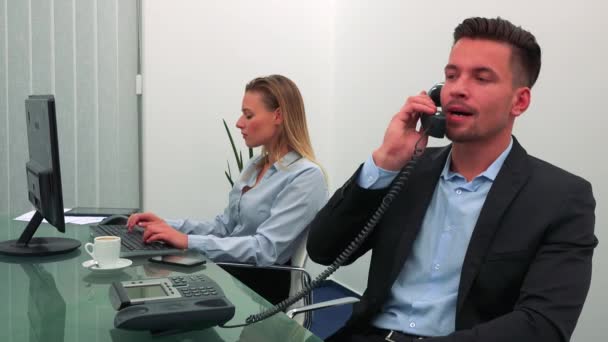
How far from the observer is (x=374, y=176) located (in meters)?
1.50

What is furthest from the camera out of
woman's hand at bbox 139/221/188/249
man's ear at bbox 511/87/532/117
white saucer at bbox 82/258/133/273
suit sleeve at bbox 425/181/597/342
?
woman's hand at bbox 139/221/188/249

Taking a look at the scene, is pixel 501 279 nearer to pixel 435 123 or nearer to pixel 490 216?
pixel 490 216

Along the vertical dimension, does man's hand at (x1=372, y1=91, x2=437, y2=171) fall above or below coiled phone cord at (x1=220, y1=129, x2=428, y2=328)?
above

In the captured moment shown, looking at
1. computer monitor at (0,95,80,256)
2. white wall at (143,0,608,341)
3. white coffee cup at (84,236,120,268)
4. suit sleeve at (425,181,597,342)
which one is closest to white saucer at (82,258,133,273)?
white coffee cup at (84,236,120,268)

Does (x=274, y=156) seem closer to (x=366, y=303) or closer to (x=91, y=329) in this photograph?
(x=366, y=303)

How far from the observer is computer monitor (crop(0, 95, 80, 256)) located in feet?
5.49

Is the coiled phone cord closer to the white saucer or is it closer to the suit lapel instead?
the suit lapel

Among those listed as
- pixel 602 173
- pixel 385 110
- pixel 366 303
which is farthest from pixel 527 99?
pixel 385 110

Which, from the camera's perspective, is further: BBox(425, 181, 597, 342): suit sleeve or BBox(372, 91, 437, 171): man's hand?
BBox(372, 91, 437, 171): man's hand

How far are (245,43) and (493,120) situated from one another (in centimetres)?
296

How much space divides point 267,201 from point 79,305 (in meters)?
1.07

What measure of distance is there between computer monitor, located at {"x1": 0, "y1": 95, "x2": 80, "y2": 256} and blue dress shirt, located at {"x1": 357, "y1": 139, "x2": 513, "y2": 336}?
Answer: 87cm

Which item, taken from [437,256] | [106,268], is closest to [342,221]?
[437,256]

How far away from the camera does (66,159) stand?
12.2 ft
